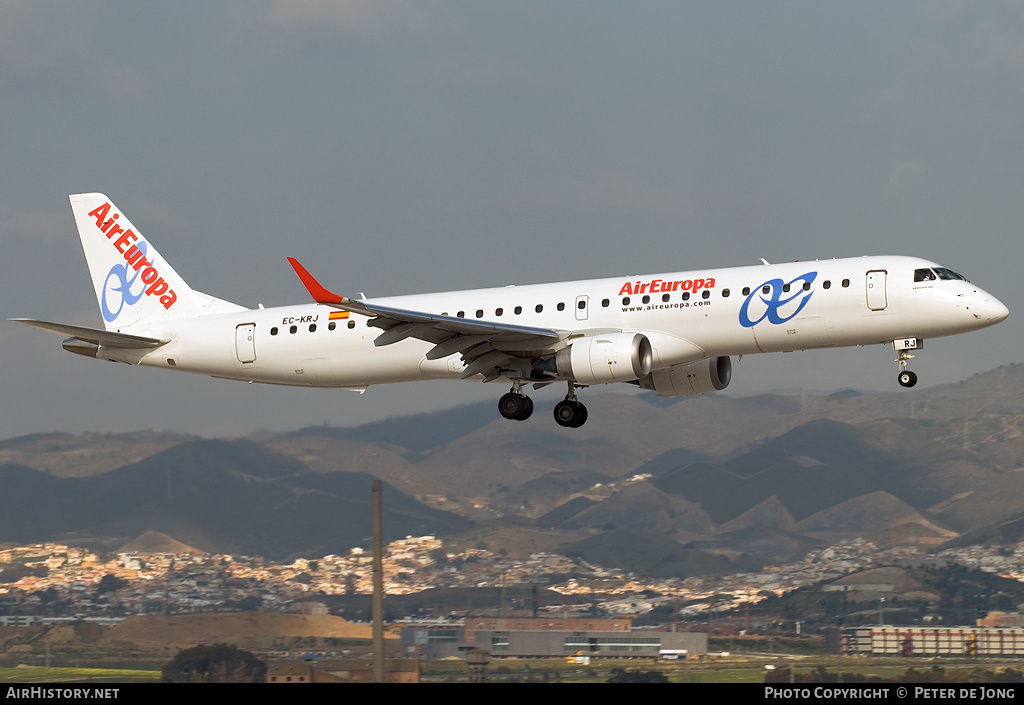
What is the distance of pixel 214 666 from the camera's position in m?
43.4

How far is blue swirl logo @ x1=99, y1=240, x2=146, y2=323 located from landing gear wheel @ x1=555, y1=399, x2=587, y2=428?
51.9 ft

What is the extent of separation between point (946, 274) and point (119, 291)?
27.3m

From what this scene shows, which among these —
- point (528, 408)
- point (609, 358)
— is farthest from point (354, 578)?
point (609, 358)

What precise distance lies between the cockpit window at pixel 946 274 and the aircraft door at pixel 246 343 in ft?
68.0

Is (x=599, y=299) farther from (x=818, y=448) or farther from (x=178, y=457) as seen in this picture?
(x=818, y=448)

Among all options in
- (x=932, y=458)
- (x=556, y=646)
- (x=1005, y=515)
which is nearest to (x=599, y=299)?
(x=556, y=646)

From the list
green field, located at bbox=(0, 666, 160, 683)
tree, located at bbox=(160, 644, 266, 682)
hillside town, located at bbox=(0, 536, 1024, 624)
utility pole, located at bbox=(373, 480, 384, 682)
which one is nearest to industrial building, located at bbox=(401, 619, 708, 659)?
utility pole, located at bbox=(373, 480, 384, 682)

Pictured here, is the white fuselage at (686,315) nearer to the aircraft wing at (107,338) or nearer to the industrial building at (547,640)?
the aircraft wing at (107,338)

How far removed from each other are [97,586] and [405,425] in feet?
107

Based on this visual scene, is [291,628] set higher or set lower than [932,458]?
lower

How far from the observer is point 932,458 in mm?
102562

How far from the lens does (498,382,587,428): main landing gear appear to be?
3888 cm

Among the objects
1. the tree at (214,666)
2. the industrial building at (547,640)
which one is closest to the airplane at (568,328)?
the tree at (214,666)

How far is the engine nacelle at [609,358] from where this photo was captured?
35500 millimetres
